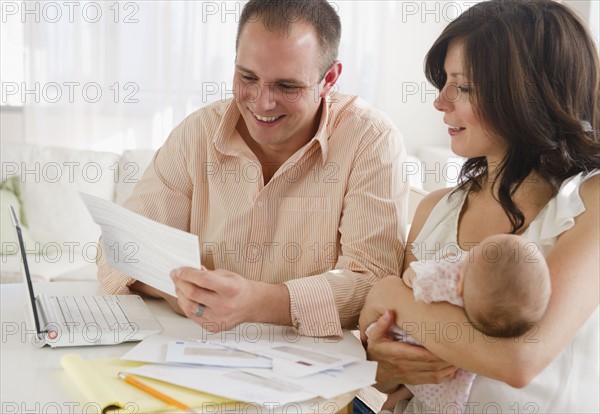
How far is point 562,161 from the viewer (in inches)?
59.7

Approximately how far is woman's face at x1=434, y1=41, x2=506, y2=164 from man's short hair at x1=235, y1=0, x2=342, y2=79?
339 millimetres

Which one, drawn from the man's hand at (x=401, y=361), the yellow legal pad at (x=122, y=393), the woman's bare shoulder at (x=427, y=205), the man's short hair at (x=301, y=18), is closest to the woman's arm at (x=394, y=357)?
the man's hand at (x=401, y=361)

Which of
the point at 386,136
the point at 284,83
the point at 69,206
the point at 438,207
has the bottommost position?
the point at 69,206

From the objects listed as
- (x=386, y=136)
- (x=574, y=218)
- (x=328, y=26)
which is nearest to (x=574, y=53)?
(x=574, y=218)

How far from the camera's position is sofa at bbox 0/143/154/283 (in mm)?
3336

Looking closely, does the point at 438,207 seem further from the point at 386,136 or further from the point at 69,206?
the point at 69,206

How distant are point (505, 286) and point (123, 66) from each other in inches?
131

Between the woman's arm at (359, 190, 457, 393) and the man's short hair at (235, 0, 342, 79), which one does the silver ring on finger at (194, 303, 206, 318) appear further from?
the man's short hair at (235, 0, 342, 79)

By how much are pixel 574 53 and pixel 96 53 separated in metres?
3.15

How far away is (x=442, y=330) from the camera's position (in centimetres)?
137

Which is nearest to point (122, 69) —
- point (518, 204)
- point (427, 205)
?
→ point (427, 205)

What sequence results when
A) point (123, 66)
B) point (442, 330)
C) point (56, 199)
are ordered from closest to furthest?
point (442, 330)
point (56, 199)
point (123, 66)

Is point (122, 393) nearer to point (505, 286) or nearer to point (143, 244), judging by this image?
point (143, 244)

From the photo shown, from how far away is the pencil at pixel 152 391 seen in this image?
1130 mm
